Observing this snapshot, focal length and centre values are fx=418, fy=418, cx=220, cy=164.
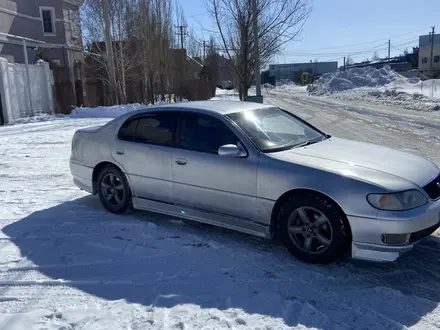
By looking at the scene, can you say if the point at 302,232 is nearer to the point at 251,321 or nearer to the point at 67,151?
the point at 251,321

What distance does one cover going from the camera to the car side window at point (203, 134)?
461 cm

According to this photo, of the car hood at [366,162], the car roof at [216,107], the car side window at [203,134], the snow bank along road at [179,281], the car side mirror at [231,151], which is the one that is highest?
the car roof at [216,107]

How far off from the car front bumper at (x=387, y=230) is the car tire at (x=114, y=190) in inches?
116

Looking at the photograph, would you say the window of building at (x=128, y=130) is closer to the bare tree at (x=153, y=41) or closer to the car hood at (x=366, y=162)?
the car hood at (x=366, y=162)

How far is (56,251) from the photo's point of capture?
14.5 ft

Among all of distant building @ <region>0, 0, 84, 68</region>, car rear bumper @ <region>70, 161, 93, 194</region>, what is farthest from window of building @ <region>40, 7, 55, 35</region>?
car rear bumper @ <region>70, 161, 93, 194</region>

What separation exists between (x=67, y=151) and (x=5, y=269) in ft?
23.1

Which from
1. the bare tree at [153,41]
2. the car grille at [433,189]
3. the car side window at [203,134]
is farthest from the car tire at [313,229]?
the bare tree at [153,41]

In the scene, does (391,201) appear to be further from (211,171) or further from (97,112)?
(97,112)

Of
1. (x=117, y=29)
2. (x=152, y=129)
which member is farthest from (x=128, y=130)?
(x=117, y=29)

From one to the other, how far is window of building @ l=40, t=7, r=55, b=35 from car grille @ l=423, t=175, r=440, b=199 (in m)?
32.3

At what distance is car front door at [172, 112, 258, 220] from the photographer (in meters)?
4.31

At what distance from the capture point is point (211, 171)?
454 centimetres

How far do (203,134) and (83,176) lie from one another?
6.97ft
